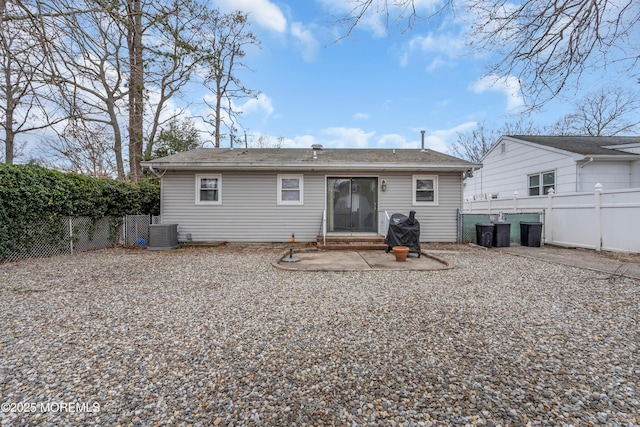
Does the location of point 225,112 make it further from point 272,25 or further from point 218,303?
point 218,303

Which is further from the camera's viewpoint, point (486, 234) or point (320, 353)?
point (486, 234)

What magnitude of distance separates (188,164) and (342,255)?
5526 millimetres

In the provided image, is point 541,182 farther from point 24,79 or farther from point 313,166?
point 24,79

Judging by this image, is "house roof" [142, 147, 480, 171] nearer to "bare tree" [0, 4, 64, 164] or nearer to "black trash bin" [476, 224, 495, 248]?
"black trash bin" [476, 224, 495, 248]

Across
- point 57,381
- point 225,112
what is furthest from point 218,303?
point 225,112

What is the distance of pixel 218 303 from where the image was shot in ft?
11.9

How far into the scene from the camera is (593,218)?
7.62 m

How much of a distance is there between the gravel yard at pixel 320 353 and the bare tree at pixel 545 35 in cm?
306

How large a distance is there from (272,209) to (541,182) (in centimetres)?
1046

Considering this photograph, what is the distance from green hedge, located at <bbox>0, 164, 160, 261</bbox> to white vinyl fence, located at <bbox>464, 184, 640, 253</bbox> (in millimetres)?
13643

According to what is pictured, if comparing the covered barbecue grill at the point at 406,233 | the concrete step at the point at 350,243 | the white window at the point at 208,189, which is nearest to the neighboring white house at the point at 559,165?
the covered barbecue grill at the point at 406,233

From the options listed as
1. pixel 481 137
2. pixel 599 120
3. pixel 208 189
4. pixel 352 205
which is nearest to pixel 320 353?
pixel 352 205

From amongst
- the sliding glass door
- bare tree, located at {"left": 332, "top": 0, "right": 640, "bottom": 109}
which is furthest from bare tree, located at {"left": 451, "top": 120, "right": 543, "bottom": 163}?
bare tree, located at {"left": 332, "top": 0, "right": 640, "bottom": 109}

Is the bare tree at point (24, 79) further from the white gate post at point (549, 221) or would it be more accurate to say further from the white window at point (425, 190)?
the white gate post at point (549, 221)
